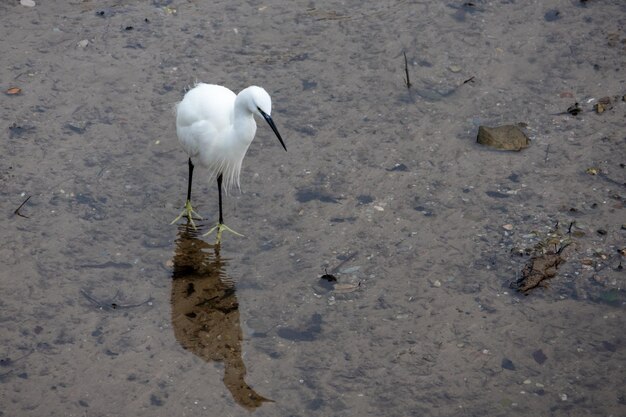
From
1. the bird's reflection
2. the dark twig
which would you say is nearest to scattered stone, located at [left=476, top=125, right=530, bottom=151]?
the bird's reflection

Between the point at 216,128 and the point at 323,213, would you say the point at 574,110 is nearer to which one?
the point at 323,213

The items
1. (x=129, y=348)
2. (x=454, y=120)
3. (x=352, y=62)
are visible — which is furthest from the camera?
(x=352, y=62)

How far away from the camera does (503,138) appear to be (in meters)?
5.40

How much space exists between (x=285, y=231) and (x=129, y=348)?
3.99ft

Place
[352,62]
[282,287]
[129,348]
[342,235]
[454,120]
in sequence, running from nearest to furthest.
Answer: [129,348] → [282,287] → [342,235] → [454,120] → [352,62]

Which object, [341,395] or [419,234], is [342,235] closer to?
[419,234]

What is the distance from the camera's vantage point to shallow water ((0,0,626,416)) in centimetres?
401

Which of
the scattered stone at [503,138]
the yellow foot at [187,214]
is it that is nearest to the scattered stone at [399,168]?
the scattered stone at [503,138]

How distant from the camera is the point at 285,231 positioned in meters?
4.84

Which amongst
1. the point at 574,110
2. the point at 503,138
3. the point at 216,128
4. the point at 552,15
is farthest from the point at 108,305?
the point at 552,15

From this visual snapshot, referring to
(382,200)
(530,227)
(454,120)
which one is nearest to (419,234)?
(382,200)

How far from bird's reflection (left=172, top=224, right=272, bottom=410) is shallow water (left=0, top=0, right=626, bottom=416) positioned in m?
0.02

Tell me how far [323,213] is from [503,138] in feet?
4.67

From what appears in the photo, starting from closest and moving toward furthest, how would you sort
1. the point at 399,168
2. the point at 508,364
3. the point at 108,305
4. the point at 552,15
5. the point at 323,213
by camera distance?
1. the point at 508,364
2. the point at 108,305
3. the point at 323,213
4. the point at 399,168
5. the point at 552,15
